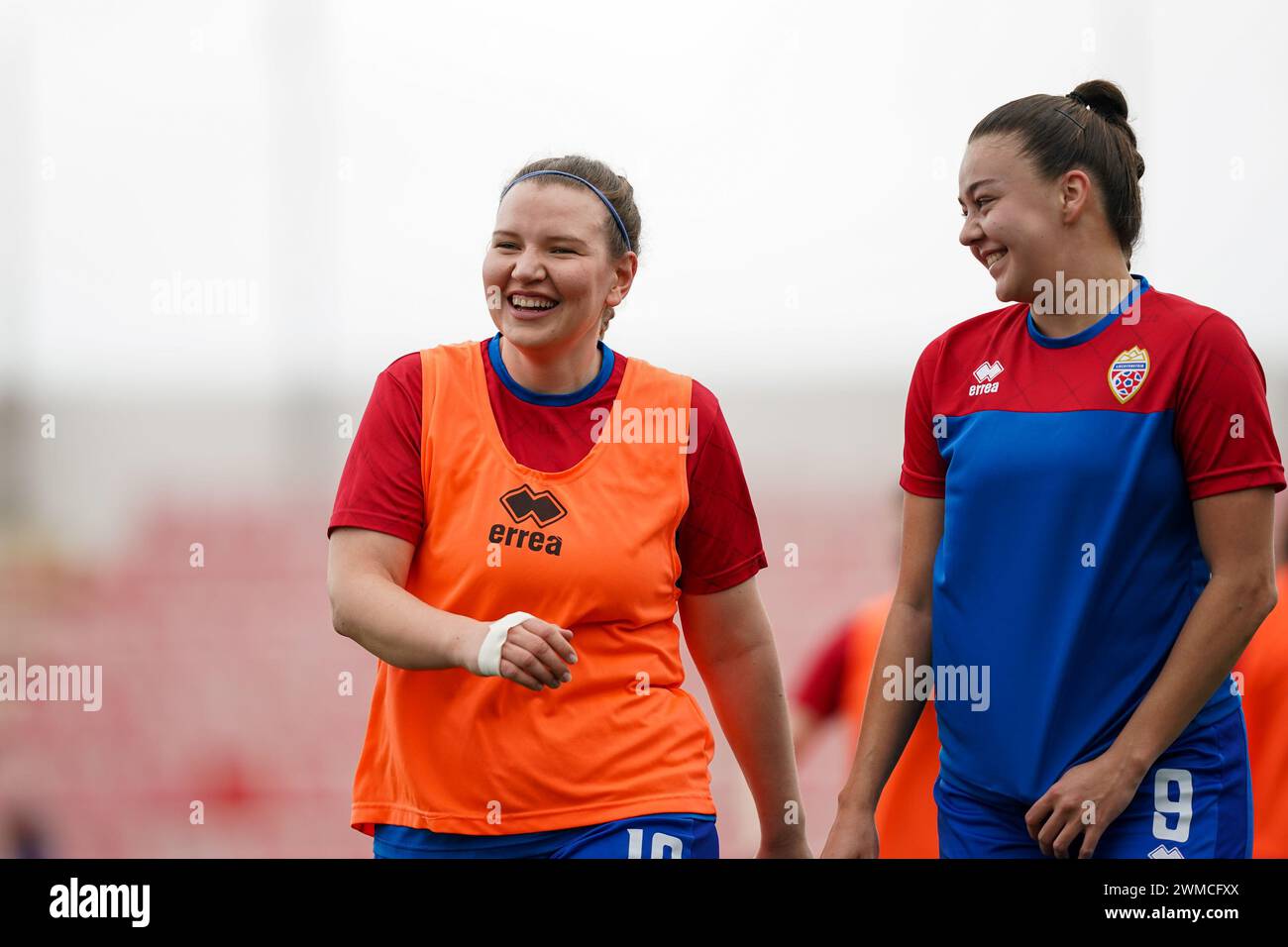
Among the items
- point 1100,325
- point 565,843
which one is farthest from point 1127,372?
point 565,843

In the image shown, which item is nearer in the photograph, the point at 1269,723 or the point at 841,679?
the point at 1269,723

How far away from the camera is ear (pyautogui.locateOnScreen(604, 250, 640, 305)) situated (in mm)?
2656

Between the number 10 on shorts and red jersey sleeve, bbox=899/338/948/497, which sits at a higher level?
red jersey sleeve, bbox=899/338/948/497

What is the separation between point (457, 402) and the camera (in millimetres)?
2465

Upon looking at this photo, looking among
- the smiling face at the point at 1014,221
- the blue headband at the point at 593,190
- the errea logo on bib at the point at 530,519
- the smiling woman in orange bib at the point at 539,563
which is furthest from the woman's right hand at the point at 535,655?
the smiling face at the point at 1014,221

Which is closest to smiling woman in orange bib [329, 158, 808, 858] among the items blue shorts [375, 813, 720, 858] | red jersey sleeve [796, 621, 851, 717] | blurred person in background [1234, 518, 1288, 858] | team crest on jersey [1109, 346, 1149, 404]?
Answer: blue shorts [375, 813, 720, 858]

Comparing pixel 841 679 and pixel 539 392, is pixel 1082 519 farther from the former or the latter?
pixel 841 679

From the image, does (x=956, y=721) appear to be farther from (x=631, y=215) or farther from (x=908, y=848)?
(x=631, y=215)

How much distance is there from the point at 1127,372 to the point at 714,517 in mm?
831

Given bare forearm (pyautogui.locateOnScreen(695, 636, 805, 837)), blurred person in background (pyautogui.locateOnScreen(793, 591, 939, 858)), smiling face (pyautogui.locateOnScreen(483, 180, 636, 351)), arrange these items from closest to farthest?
1. smiling face (pyautogui.locateOnScreen(483, 180, 636, 351))
2. bare forearm (pyautogui.locateOnScreen(695, 636, 805, 837))
3. blurred person in background (pyautogui.locateOnScreen(793, 591, 939, 858))

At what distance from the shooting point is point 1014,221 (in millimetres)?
2301

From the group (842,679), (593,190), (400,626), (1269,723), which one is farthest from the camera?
(842,679)

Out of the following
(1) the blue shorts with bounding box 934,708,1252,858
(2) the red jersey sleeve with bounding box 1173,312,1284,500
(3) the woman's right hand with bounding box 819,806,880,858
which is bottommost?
(3) the woman's right hand with bounding box 819,806,880,858

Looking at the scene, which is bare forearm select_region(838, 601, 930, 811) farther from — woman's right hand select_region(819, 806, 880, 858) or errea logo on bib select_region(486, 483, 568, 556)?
errea logo on bib select_region(486, 483, 568, 556)
